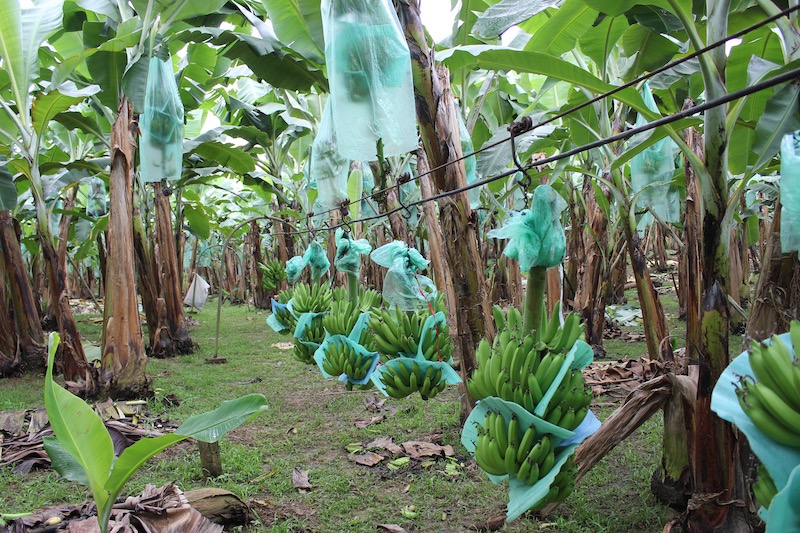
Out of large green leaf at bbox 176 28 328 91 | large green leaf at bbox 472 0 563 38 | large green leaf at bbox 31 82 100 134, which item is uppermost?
large green leaf at bbox 176 28 328 91

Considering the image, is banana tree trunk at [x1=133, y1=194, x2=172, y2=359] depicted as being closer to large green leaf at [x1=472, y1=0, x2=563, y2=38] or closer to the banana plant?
the banana plant

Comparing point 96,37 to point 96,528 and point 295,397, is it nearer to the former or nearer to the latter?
point 295,397

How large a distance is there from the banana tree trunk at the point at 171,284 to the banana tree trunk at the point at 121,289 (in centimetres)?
197

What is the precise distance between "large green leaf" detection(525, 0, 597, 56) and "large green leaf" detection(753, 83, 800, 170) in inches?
41.5

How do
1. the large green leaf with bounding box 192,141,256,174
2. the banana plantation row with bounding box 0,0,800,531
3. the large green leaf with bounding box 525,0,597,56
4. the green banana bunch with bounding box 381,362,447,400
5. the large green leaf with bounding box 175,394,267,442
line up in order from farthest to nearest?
the large green leaf with bounding box 192,141,256,174 → the large green leaf with bounding box 525,0,597,56 → the green banana bunch with bounding box 381,362,447,400 → the large green leaf with bounding box 175,394,267,442 → the banana plantation row with bounding box 0,0,800,531

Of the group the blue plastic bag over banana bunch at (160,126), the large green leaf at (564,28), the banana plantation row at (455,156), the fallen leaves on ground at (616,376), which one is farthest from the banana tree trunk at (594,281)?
the blue plastic bag over banana bunch at (160,126)

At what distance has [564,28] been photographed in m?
2.60

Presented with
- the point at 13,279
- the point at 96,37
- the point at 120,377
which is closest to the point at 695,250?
the point at 120,377

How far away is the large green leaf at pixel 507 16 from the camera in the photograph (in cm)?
165

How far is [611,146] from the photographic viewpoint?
3.53 metres

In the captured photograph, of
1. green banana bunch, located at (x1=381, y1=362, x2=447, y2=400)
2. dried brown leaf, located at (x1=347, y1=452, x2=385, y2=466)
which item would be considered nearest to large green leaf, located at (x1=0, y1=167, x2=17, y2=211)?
dried brown leaf, located at (x1=347, y1=452, x2=385, y2=466)

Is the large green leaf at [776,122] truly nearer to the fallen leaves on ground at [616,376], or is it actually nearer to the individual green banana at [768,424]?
the individual green banana at [768,424]

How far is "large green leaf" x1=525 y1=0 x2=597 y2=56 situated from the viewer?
2.45 meters

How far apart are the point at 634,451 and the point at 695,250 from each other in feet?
4.74
